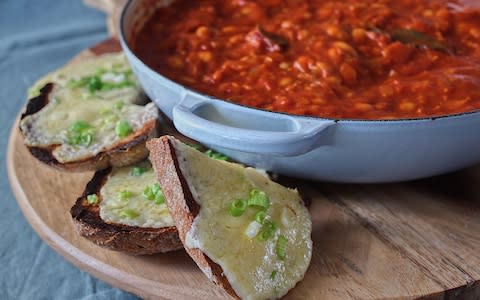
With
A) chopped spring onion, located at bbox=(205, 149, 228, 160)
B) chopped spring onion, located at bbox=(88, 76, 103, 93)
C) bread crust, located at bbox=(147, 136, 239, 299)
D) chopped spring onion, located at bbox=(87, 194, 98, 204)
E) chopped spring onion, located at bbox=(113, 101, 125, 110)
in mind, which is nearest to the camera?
bread crust, located at bbox=(147, 136, 239, 299)

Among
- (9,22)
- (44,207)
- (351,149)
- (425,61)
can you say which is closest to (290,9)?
(425,61)

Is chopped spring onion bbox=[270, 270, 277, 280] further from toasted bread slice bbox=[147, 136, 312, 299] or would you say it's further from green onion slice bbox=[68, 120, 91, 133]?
green onion slice bbox=[68, 120, 91, 133]

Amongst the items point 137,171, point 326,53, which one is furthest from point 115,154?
point 326,53

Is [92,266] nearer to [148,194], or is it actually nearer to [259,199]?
[148,194]

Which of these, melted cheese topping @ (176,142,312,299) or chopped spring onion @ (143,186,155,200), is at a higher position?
melted cheese topping @ (176,142,312,299)

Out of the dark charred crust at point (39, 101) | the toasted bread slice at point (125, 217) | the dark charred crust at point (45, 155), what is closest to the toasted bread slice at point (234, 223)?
the toasted bread slice at point (125, 217)

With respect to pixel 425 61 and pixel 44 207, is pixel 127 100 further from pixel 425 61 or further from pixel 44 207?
pixel 425 61

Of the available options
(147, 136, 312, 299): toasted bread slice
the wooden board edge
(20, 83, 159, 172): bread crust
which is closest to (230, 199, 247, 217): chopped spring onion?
(147, 136, 312, 299): toasted bread slice
